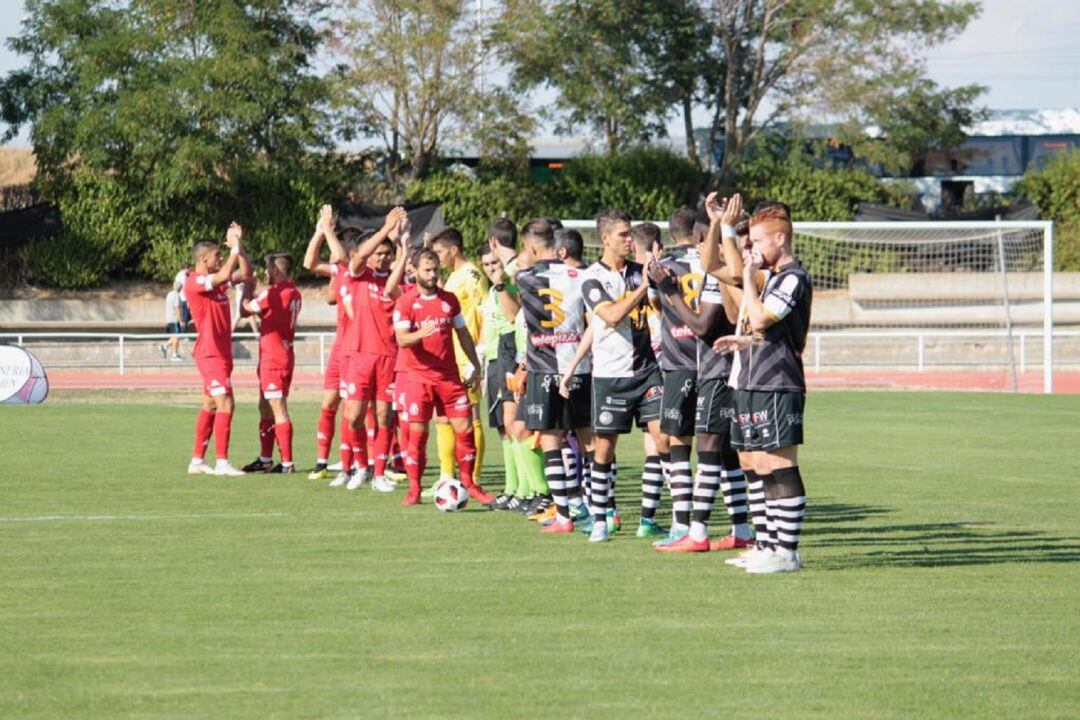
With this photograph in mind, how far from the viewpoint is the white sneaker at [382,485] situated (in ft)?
45.2

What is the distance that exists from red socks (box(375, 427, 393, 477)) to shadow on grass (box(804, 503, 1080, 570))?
12.6 ft

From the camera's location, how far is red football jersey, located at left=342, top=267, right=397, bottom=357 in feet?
46.1

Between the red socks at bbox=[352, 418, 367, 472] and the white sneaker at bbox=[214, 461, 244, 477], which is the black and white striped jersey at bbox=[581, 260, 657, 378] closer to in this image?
the red socks at bbox=[352, 418, 367, 472]

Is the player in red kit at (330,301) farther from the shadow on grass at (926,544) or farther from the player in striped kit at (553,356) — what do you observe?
the shadow on grass at (926,544)

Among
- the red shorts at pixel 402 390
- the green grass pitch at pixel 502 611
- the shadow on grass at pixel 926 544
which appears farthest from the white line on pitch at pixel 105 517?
the shadow on grass at pixel 926 544

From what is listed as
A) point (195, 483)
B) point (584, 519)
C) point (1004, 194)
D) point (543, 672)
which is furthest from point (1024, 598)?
point (1004, 194)

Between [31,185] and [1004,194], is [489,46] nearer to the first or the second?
[31,185]

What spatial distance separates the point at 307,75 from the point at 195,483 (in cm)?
2692

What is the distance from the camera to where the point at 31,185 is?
4022 centimetres

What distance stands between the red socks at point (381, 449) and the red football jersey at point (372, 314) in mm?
688

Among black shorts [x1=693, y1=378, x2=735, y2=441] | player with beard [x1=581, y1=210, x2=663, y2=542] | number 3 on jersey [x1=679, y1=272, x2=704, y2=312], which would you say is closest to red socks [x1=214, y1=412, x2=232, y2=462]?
player with beard [x1=581, y1=210, x2=663, y2=542]

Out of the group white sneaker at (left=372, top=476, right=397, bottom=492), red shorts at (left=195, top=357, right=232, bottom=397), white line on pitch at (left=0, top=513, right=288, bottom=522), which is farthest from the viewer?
red shorts at (left=195, top=357, right=232, bottom=397)

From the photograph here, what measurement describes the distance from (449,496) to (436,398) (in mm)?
788

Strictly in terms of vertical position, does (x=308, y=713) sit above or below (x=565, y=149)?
below
